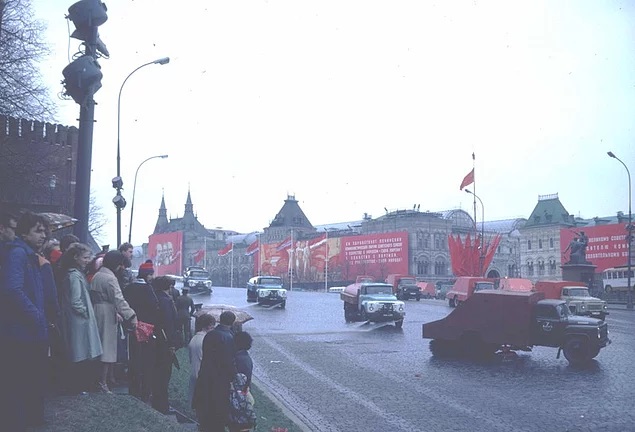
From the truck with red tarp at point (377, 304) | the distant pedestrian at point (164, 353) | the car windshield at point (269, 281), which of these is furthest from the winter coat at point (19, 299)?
the car windshield at point (269, 281)

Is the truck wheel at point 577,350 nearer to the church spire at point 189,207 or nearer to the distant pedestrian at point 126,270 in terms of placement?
the distant pedestrian at point 126,270

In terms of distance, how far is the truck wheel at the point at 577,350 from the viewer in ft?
54.4

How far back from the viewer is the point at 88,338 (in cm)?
728

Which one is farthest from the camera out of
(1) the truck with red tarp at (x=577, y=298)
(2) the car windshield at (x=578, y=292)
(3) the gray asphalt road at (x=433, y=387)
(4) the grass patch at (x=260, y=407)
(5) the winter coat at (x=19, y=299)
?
(2) the car windshield at (x=578, y=292)

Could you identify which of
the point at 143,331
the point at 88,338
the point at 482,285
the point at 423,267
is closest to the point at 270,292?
the point at 482,285

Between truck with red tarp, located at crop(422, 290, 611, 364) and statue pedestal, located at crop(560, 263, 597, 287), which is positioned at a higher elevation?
statue pedestal, located at crop(560, 263, 597, 287)

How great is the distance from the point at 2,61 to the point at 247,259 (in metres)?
129

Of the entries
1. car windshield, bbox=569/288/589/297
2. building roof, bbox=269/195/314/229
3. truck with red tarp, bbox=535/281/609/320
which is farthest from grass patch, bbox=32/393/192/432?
building roof, bbox=269/195/314/229

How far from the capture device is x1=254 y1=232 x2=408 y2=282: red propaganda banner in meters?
97.8

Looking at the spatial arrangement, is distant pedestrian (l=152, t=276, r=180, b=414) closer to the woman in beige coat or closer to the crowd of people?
the crowd of people

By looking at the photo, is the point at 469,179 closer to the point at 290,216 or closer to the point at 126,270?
the point at 126,270

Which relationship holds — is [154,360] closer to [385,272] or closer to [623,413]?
[623,413]

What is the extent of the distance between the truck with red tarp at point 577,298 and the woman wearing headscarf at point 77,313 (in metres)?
24.8

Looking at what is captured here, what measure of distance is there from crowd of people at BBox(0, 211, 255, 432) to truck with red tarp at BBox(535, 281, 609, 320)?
927 inches
